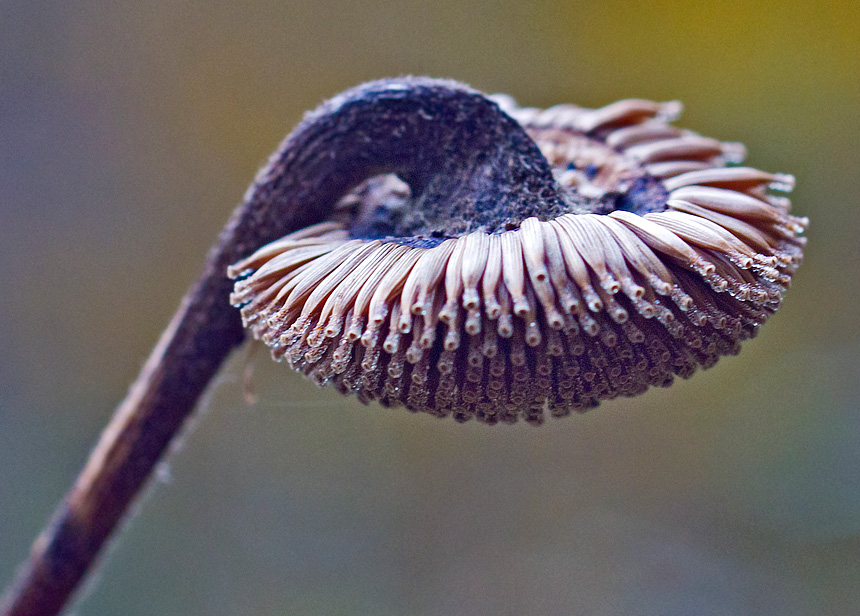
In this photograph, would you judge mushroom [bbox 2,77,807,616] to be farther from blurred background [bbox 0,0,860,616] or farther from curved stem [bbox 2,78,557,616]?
blurred background [bbox 0,0,860,616]

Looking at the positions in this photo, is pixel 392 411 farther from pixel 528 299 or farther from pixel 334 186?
pixel 528 299

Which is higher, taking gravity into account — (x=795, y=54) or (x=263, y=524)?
(x=795, y=54)

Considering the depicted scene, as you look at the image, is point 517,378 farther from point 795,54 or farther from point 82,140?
point 82,140

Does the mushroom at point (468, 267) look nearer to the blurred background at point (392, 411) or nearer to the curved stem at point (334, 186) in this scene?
the curved stem at point (334, 186)

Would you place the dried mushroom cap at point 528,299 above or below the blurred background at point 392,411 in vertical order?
above

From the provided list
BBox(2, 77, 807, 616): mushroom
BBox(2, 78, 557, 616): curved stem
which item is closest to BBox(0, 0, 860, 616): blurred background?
BBox(2, 77, 807, 616): mushroom

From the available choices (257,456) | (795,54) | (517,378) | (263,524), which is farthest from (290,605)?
(795,54)

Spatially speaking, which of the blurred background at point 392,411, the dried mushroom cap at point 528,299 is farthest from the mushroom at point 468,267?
the blurred background at point 392,411
